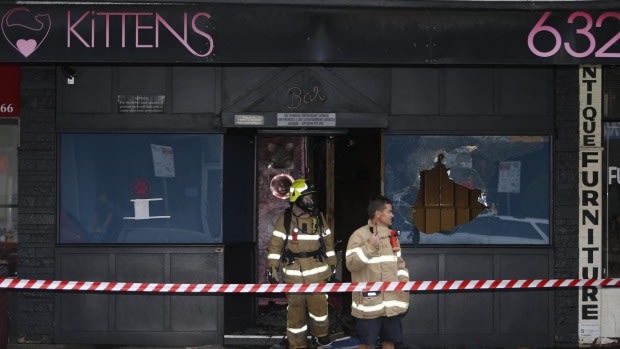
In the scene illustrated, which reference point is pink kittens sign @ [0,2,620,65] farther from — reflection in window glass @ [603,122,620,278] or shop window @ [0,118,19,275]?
shop window @ [0,118,19,275]

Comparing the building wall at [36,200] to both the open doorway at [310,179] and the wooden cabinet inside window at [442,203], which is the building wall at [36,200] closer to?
the open doorway at [310,179]

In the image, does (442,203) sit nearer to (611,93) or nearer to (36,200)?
(611,93)

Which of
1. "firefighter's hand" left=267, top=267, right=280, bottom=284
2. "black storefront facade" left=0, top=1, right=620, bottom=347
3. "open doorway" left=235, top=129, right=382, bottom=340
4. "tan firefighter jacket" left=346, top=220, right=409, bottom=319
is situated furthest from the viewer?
"open doorway" left=235, top=129, right=382, bottom=340

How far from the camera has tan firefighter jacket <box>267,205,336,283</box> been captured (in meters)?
9.72

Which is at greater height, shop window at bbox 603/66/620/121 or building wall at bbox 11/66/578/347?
shop window at bbox 603/66/620/121

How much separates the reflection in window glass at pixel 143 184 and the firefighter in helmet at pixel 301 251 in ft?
3.39

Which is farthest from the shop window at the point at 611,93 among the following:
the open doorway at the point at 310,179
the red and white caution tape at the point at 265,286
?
the open doorway at the point at 310,179

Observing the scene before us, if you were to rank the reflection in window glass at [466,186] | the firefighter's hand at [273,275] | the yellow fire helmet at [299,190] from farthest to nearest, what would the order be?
the reflection in window glass at [466,186] < the yellow fire helmet at [299,190] < the firefighter's hand at [273,275]

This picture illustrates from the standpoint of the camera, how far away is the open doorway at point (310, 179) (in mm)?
11383

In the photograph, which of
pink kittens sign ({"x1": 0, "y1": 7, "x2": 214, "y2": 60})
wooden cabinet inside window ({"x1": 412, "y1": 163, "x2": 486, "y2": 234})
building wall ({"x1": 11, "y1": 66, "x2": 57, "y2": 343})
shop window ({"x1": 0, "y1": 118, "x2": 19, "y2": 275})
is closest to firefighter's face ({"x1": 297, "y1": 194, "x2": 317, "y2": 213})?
wooden cabinet inside window ({"x1": 412, "y1": 163, "x2": 486, "y2": 234})

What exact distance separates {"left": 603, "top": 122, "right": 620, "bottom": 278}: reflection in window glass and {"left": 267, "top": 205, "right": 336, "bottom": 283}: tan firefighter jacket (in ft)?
11.6

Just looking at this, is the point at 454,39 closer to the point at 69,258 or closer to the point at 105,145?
the point at 105,145

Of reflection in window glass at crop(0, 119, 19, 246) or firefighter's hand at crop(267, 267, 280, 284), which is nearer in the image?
firefighter's hand at crop(267, 267, 280, 284)

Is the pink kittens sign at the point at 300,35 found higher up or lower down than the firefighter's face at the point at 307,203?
higher up
